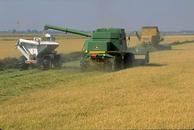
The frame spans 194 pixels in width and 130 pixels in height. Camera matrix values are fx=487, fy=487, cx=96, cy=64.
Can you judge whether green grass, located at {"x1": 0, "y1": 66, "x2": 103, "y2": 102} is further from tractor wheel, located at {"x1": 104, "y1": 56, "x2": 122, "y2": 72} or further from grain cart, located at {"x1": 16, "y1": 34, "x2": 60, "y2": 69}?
grain cart, located at {"x1": 16, "y1": 34, "x2": 60, "y2": 69}

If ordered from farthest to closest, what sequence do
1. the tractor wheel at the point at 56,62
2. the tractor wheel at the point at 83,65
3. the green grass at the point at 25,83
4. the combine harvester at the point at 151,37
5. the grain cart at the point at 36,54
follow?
the combine harvester at the point at 151,37, the tractor wheel at the point at 56,62, the grain cart at the point at 36,54, the tractor wheel at the point at 83,65, the green grass at the point at 25,83

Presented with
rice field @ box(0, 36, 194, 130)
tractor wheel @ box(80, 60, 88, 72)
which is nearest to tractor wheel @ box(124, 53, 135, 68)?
tractor wheel @ box(80, 60, 88, 72)

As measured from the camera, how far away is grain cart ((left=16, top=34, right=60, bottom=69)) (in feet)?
92.7

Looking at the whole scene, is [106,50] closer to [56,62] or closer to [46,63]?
[46,63]

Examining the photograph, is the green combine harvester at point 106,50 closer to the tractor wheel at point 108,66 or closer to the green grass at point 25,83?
the tractor wheel at point 108,66

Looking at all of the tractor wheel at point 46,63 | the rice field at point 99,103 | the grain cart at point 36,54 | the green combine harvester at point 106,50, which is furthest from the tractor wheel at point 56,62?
the rice field at point 99,103

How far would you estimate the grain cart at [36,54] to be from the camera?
92.7ft

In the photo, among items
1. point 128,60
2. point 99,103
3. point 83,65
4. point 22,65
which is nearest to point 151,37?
point 128,60

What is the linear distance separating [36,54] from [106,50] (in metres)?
4.48

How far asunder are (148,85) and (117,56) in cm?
929

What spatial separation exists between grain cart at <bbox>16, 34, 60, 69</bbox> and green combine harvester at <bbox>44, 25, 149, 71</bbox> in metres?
2.36

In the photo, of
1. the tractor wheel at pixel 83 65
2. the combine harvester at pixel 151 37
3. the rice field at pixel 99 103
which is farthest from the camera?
the combine harvester at pixel 151 37

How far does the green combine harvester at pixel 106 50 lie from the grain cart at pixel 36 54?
2.36 metres

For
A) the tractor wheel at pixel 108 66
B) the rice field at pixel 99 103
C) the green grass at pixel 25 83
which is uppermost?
the rice field at pixel 99 103
